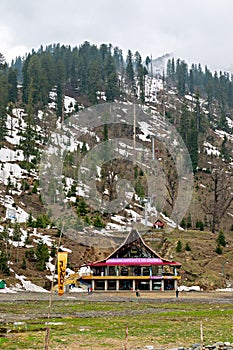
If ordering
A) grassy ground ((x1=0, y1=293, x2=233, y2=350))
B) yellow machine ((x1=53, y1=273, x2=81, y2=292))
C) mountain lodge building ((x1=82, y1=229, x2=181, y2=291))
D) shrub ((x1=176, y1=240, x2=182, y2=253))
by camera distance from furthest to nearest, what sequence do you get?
shrub ((x1=176, y1=240, x2=182, y2=253)), mountain lodge building ((x1=82, y1=229, x2=181, y2=291)), yellow machine ((x1=53, y1=273, x2=81, y2=292)), grassy ground ((x1=0, y1=293, x2=233, y2=350))

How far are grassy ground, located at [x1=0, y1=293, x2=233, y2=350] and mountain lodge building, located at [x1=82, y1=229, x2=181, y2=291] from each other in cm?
2116

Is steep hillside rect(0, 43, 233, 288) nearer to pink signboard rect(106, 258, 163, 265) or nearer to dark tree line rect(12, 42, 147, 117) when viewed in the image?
dark tree line rect(12, 42, 147, 117)

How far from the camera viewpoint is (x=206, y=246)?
243ft

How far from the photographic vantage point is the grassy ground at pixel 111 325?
70.1ft

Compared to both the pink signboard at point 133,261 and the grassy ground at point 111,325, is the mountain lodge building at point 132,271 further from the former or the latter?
the grassy ground at point 111,325

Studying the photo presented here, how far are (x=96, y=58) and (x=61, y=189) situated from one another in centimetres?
9279

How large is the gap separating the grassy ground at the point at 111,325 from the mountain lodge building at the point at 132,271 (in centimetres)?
2116

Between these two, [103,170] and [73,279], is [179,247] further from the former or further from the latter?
[103,170]

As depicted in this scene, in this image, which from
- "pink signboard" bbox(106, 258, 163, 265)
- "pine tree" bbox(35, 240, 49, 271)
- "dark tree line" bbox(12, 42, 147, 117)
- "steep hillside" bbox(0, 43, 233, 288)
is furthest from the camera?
"dark tree line" bbox(12, 42, 147, 117)

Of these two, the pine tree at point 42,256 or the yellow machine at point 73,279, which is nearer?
the yellow machine at point 73,279

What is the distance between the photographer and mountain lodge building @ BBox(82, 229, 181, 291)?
64.0m

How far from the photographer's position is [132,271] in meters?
65.6

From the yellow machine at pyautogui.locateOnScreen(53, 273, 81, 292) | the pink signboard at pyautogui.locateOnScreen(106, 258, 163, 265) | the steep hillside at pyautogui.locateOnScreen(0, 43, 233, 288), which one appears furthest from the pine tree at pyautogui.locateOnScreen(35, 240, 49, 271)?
the pink signboard at pyautogui.locateOnScreen(106, 258, 163, 265)

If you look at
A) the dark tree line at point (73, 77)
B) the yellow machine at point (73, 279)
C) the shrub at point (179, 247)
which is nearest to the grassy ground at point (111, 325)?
the yellow machine at point (73, 279)
